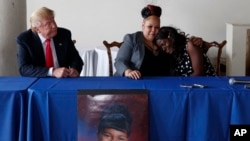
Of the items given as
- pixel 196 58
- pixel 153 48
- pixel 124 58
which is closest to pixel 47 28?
pixel 124 58

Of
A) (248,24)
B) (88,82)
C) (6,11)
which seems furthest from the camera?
(248,24)

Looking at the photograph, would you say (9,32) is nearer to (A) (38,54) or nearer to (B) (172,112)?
(A) (38,54)

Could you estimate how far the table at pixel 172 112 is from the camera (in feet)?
5.93

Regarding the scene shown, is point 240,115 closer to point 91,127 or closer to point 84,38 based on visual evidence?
point 91,127

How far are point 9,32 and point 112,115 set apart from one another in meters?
1.62

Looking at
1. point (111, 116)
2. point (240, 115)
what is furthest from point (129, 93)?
point (240, 115)

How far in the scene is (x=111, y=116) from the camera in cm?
181

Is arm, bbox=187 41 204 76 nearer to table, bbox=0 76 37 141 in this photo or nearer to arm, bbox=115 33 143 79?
arm, bbox=115 33 143 79

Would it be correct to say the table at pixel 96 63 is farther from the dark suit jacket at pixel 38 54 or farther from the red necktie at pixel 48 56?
the red necktie at pixel 48 56

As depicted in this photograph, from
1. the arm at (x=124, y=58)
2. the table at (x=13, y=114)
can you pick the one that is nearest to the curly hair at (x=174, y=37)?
the arm at (x=124, y=58)

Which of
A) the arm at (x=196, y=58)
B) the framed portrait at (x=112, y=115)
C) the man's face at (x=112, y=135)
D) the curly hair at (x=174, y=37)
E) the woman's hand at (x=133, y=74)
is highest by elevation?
the curly hair at (x=174, y=37)

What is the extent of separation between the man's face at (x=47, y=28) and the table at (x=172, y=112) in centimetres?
56

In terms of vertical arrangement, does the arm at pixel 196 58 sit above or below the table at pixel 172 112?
above

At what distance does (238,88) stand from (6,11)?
1.99 meters
